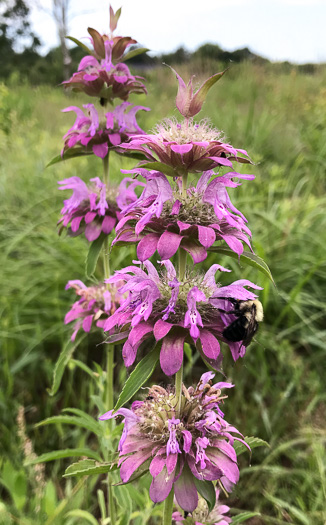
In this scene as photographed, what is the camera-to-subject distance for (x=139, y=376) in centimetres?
104

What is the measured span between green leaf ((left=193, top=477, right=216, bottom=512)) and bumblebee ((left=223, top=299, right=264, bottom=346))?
0.36m

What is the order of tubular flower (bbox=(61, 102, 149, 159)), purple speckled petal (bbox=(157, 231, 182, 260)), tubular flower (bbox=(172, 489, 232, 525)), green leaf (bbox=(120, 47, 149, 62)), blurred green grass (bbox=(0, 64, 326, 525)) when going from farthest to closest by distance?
1. blurred green grass (bbox=(0, 64, 326, 525))
2. tubular flower (bbox=(61, 102, 149, 159))
3. green leaf (bbox=(120, 47, 149, 62))
4. tubular flower (bbox=(172, 489, 232, 525))
5. purple speckled petal (bbox=(157, 231, 182, 260))

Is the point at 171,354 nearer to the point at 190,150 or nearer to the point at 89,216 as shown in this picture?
the point at 190,150

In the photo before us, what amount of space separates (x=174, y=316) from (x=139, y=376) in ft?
0.57

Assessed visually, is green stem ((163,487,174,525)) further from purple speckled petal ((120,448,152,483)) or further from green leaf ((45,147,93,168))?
green leaf ((45,147,93,168))

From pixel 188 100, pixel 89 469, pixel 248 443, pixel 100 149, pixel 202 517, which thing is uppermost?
pixel 188 100

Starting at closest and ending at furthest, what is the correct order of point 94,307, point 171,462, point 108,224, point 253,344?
point 171,462
point 108,224
point 94,307
point 253,344

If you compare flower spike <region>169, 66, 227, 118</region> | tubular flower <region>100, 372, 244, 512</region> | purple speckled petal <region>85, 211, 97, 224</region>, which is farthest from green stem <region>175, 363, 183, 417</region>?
purple speckled petal <region>85, 211, 97, 224</region>

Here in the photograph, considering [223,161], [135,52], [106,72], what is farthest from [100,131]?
[223,161]

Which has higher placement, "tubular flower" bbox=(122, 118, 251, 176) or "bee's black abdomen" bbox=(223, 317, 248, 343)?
"tubular flower" bbox=(122, 118, 251, 176)

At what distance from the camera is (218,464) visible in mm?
1094

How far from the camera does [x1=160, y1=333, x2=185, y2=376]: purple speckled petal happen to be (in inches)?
39.5

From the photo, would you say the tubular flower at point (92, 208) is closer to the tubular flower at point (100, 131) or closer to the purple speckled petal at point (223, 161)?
the tubular flower at point (100, 131)

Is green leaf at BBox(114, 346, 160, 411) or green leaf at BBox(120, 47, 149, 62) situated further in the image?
green leaf at BBox(120, 47, 149, 62)
